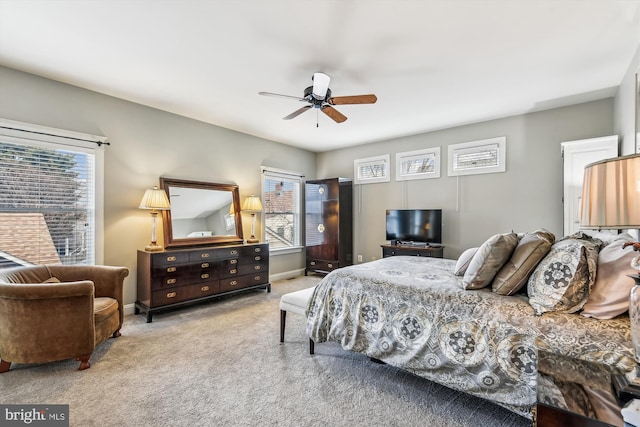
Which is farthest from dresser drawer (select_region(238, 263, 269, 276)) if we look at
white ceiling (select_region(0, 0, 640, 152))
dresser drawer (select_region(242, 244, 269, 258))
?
white ceiling (select_region(0, 0, 640, 152))

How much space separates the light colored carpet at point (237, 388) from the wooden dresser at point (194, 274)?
656 mm

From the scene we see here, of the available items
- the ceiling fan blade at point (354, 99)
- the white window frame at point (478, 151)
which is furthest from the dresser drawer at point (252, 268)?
the white window frame at point (478, 151)

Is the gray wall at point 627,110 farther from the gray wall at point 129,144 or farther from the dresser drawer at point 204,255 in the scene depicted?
the gray wall at point 129,144

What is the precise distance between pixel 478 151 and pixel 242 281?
420 cm

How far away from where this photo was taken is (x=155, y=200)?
3648 millimetres

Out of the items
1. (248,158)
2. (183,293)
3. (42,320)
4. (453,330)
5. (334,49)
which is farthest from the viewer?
(248,158)

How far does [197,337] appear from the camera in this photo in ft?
9.82

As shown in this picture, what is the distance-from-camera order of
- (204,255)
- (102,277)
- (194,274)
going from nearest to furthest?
(102,277)
(194,274)
(204,255)

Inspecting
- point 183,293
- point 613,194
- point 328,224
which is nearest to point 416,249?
point 328,224

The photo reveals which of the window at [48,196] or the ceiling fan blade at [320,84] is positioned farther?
the window at [48,196]

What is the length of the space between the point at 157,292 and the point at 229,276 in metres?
0.98

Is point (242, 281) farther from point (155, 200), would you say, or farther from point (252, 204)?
point (155, 200)

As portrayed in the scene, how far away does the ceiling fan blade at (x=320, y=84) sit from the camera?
268cm

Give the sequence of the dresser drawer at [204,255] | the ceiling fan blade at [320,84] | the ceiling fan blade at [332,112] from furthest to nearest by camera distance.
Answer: the dresser drawer at [204,255] → the ceiling fan blade at [332,112] → the ceiling fan blade at [320,84]
